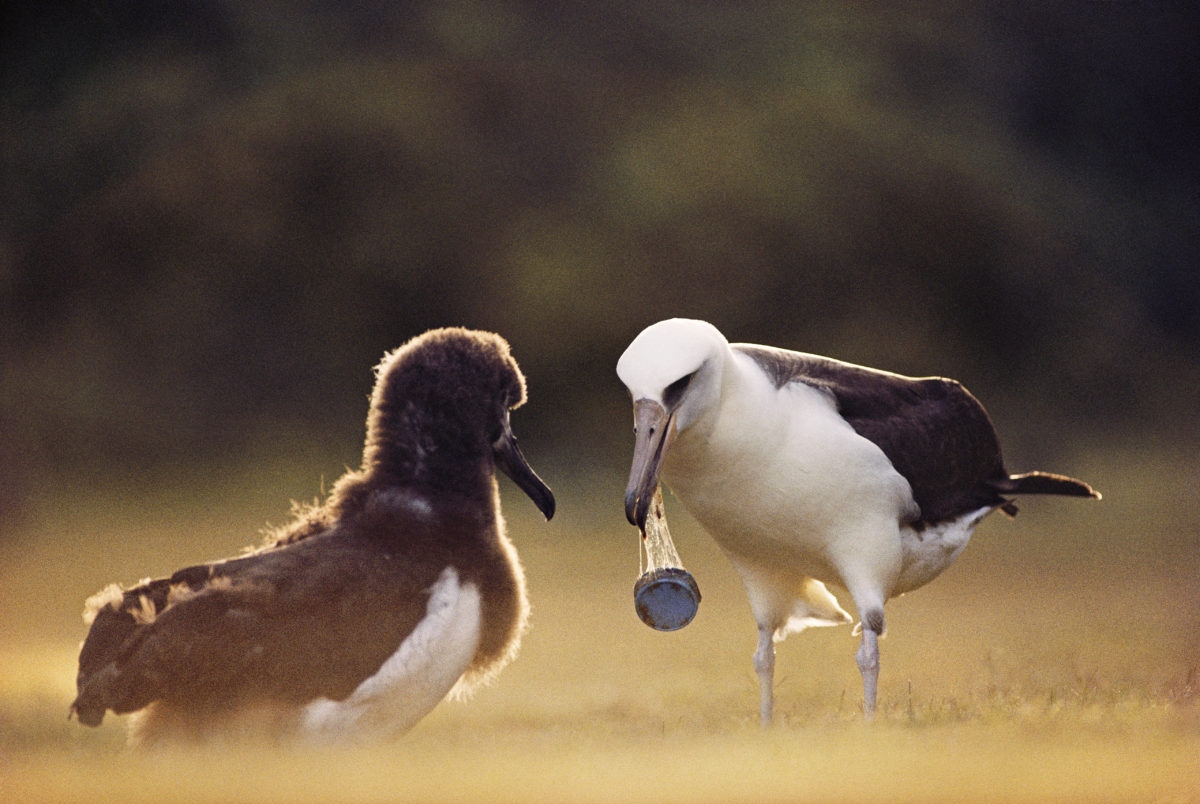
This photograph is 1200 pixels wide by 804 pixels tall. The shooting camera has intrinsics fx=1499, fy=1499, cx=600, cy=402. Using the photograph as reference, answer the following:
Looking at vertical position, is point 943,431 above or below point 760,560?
above

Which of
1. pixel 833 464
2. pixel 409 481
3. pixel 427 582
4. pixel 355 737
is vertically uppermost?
pixel 833 464

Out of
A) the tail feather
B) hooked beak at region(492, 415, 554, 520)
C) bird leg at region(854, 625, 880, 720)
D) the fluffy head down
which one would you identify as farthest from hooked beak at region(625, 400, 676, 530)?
the tail feather

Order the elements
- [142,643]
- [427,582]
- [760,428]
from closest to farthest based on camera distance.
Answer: [142,643]
[427,582]
[760,428]

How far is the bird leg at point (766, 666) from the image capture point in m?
6.85

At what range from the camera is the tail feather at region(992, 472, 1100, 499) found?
7797 mm

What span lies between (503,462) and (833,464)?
1.53 m

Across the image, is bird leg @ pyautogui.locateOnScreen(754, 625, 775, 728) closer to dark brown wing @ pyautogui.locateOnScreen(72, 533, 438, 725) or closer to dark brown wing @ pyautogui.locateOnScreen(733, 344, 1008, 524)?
dark brown wing @ pyautogui.locateOnScreen(733, 344, 1008, 524)

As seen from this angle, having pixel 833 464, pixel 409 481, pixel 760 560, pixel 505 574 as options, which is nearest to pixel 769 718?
pixel 760 560

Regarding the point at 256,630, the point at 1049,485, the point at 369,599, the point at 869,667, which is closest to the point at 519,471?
the point at 369,599

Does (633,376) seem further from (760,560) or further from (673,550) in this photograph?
(760,560)

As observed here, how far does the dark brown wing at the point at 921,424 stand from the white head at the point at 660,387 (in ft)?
2.25

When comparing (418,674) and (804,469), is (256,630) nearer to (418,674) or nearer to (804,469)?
(418,674)

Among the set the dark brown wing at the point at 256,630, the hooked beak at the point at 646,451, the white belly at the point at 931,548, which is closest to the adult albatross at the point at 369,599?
the dark brown wing at the point at 256,630

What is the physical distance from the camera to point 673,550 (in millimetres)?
6457
